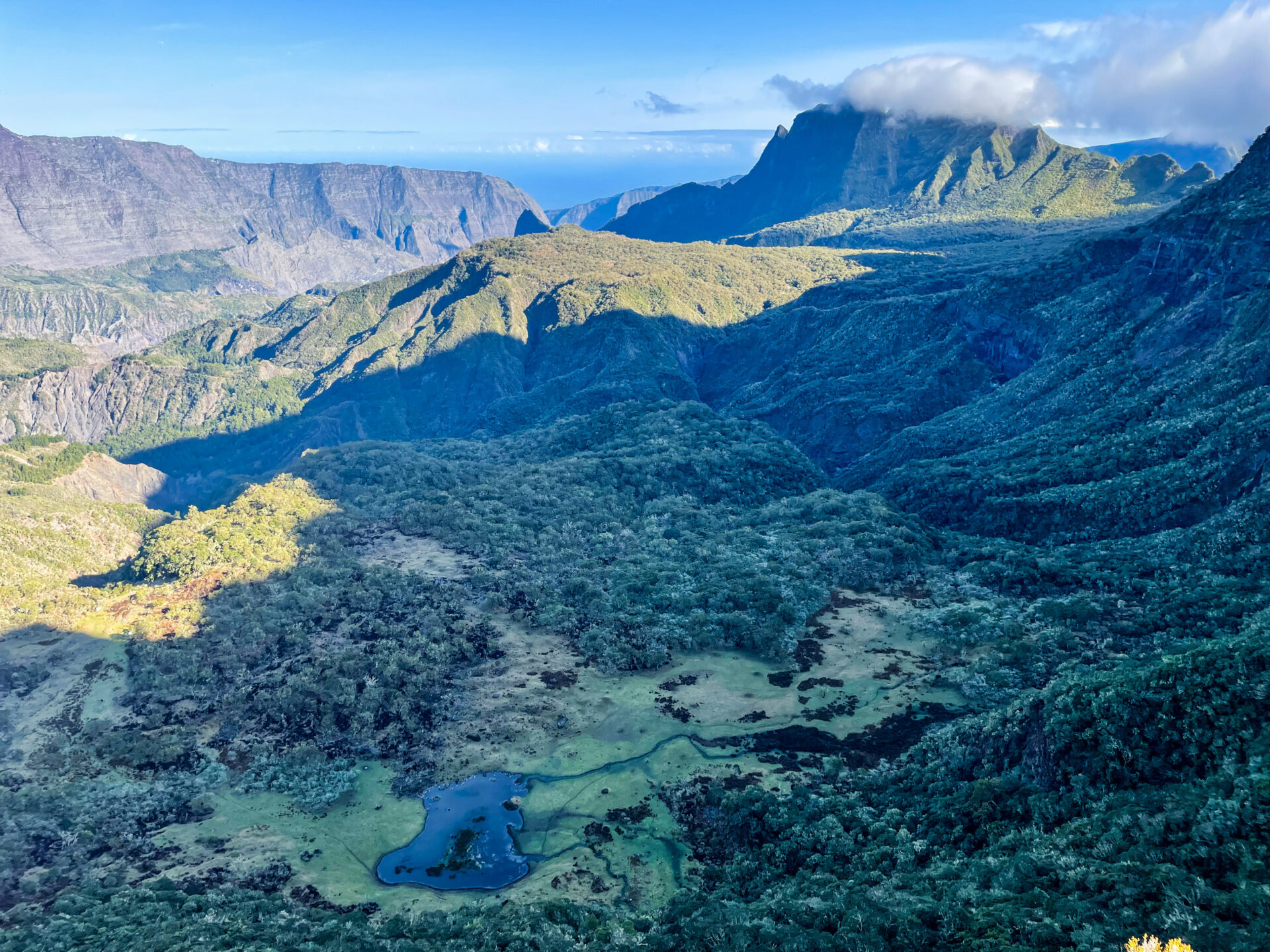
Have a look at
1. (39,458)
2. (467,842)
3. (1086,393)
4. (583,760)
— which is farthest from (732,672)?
(39,458)

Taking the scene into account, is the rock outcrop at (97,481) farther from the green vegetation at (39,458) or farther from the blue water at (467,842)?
the blue water at (467,842)

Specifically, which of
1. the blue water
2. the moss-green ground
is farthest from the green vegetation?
the blue water

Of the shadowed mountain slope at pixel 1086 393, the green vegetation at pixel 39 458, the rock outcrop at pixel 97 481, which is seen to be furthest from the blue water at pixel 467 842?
the rock outcrop at pixel 97 481

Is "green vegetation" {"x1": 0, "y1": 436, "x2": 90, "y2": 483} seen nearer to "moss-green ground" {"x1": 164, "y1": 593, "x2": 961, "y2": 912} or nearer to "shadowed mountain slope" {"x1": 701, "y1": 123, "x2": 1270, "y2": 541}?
"moss-green ground" {"x1": 164, "y1": 593, "x2": 961, "y2": 912}

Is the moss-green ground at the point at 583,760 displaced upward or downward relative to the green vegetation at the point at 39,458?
upward

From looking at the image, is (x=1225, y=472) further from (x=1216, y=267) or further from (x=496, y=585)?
(x=496, y=585)

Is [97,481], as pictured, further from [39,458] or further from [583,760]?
[583,760]

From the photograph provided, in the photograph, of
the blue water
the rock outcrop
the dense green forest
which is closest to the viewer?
the dense green forest

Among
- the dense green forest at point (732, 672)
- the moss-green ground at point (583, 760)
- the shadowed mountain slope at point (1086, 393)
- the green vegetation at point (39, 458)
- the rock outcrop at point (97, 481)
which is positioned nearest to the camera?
the dense green forest at point (732, 672)
